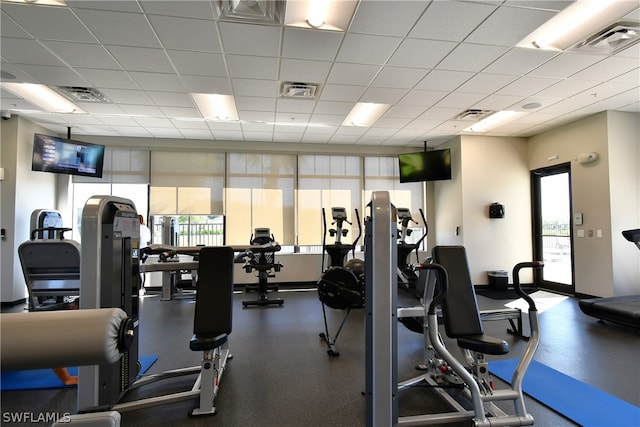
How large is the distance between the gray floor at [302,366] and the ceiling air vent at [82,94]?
347cm

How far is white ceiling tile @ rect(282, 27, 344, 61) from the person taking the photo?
10.6 ft

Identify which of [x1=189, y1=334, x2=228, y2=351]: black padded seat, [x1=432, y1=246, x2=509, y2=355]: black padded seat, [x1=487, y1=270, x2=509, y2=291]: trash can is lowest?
[x1=487, y1=270, x2=509, y2=291]: trash can

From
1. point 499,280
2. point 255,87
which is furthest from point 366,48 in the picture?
point 499,280

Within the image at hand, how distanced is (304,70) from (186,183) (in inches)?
171

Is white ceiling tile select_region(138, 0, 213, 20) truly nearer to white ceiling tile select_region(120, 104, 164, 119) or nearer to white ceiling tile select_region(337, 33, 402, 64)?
white ceiling tile select_region(337, 33, 402, 64)

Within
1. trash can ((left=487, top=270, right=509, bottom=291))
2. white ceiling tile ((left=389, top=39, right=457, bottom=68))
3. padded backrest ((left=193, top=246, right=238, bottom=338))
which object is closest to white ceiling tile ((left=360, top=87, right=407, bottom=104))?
white ceiling tile ((left=389, top=39, right=457, bottom=68))

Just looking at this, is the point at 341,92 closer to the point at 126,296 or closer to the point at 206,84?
the point at 206,84

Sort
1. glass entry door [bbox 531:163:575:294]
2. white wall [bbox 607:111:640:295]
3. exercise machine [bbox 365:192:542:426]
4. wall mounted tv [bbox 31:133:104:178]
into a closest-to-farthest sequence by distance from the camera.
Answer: exercise machine [bbox 365:192:542:426]
white wall [bbox 607:111:640:295]
wall mounted tv [bbox 31:133:104:178]
glass entry door [bbox 531:163:575:294]

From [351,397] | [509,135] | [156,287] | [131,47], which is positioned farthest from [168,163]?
[509,135]

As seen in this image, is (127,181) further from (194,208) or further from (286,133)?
(286,133)

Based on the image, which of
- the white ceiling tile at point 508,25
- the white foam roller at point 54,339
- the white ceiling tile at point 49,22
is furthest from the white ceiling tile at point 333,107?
the white foam roller at point 54,339

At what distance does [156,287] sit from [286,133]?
14.3ft

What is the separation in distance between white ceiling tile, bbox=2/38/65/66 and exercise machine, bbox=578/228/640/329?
7.47 meters

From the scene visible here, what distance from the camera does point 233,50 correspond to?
11.5ft
